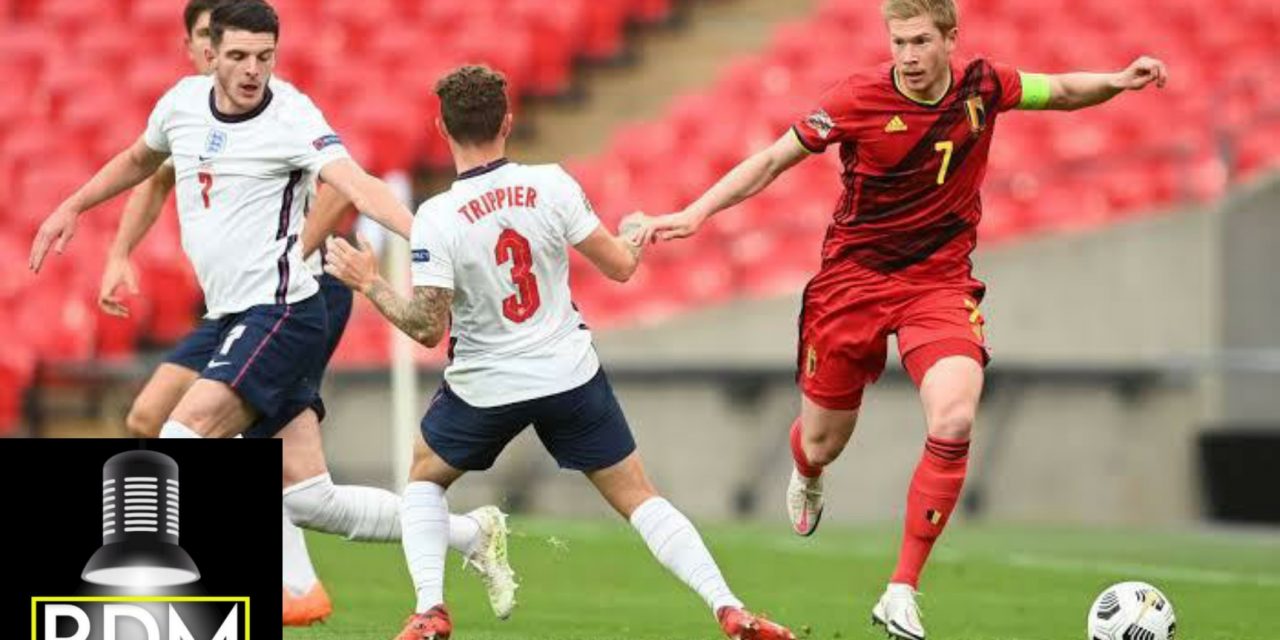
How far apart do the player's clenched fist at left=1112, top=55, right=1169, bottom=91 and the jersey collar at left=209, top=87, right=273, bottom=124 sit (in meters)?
2.78

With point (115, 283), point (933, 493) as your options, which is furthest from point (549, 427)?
point (115, 283)

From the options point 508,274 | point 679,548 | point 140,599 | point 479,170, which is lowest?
point 140,599

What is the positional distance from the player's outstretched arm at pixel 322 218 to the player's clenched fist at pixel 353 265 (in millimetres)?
1316

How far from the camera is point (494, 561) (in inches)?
341

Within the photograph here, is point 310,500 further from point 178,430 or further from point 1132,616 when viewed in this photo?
point 1132,616

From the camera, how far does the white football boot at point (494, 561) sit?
337 inches

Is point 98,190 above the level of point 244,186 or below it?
above

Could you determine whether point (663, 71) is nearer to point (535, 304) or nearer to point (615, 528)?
point (615, 528)

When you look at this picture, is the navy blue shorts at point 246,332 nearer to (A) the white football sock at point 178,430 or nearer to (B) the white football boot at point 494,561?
(A) the white football sock at point 178,430

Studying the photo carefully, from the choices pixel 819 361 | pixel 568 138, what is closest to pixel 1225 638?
pixel 819 361

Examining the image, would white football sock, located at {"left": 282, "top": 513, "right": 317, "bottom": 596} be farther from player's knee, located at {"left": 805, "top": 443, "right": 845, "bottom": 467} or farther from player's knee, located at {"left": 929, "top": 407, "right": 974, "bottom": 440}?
player's knee, located at {"left": 929, "top": 407, "right": 974, "bottom": 440}

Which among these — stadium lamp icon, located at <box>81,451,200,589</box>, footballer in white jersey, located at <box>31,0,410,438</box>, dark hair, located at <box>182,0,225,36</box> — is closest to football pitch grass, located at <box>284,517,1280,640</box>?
footballer in white jersey, located at <box>31,0,410,438</box>

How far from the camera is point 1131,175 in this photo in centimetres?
1703

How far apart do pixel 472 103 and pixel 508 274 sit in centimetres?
50
